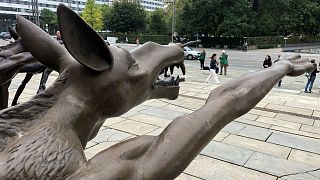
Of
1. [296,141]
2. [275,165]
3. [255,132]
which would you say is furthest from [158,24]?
[275,165]

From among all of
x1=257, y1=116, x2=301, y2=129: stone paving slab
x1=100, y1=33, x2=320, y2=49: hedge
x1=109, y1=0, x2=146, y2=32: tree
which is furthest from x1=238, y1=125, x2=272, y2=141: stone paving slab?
x1=109, y1=0, x2=146, y2=32: tree

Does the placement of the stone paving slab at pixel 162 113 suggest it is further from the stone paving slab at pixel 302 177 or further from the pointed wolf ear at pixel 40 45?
the pointed wolf ear at pixel 40 45

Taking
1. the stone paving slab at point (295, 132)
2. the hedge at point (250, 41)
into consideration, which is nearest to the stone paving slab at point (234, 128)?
the stone paving slab at point (295, 132)

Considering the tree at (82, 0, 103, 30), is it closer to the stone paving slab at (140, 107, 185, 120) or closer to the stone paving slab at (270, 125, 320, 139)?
the stone paving slab at (140, 107, 185, 120)

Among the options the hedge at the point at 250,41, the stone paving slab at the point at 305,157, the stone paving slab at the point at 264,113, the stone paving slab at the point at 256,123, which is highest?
the hedge at the point at 250,41

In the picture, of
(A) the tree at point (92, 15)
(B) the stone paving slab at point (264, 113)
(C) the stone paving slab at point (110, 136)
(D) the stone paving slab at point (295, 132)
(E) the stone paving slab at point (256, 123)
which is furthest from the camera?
(A) the tree at point (92, 15)

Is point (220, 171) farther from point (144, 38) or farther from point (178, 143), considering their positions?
point (144, 38)

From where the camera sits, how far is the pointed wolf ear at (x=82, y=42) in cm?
135

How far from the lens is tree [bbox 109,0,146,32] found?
59844mm

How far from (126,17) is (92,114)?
199 feet

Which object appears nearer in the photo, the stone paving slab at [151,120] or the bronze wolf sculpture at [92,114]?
the bronze wolf sculpture at [92,114]

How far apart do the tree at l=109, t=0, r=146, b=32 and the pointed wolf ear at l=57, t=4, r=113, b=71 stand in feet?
196

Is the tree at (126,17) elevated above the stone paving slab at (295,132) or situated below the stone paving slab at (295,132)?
above

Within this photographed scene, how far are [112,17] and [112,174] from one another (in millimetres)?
61604
